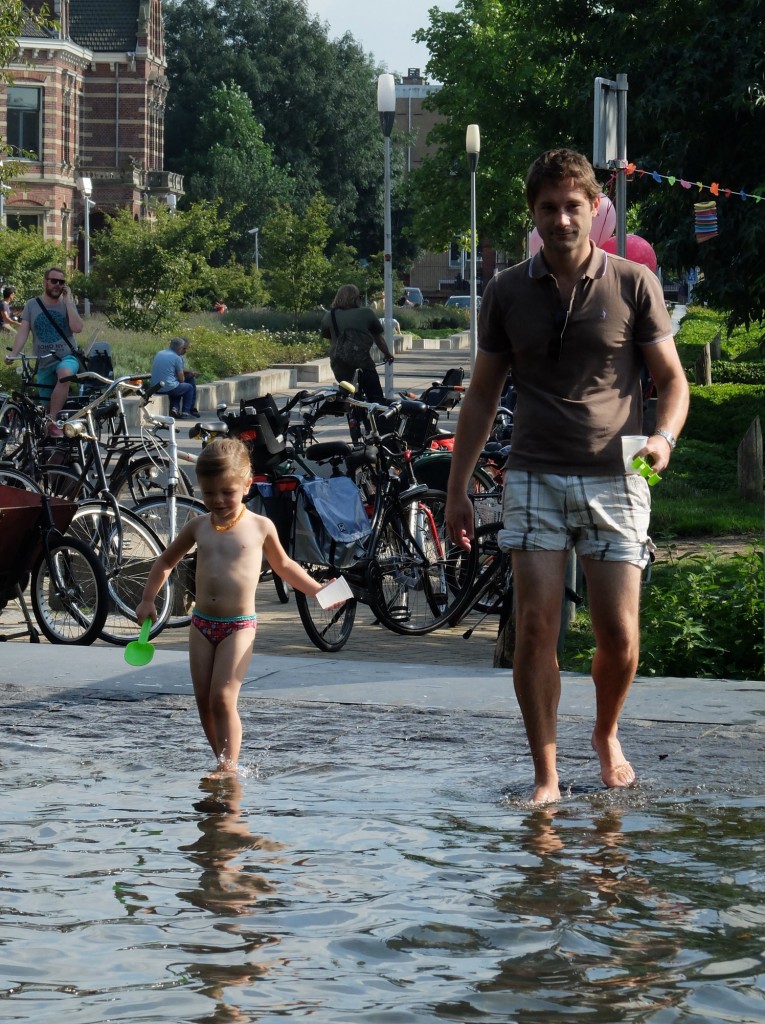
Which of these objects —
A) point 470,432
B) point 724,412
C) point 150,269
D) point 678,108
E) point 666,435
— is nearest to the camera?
point 666,435

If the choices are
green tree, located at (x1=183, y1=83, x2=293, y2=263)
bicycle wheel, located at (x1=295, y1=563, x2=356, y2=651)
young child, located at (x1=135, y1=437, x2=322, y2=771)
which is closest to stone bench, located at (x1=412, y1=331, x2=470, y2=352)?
green tree, located at (x1=183, y1=83, x2=293, y2=263)

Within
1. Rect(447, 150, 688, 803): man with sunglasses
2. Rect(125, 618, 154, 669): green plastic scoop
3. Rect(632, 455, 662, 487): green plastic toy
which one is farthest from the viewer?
Rect(125, 618, 154, 669): green plastic scoop

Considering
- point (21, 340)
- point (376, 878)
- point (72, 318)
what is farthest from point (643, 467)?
point (21, 340)

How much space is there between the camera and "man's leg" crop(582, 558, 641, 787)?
5020 millimetres

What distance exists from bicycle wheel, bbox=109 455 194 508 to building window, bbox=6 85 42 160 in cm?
5264

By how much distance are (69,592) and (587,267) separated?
14.0ft

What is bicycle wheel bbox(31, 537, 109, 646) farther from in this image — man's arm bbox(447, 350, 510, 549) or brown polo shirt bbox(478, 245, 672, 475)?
brown polo shirt bbox(478, 245, 672, 475)

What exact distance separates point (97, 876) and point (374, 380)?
1351cm

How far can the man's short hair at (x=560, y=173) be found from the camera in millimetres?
4848

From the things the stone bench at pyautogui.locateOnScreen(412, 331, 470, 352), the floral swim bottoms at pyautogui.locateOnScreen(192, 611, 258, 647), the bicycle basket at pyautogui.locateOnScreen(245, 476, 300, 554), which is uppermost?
the stone bench at pyautogui.locateOnScreen(412, 331, 470, 352)

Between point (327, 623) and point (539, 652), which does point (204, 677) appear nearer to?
point (539, 652)

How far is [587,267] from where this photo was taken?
4.92 metres

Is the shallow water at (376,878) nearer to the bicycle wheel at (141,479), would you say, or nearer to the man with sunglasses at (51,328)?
the bicycle wheel at (141,479)

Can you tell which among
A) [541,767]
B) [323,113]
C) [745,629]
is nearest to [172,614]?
[745,629]
